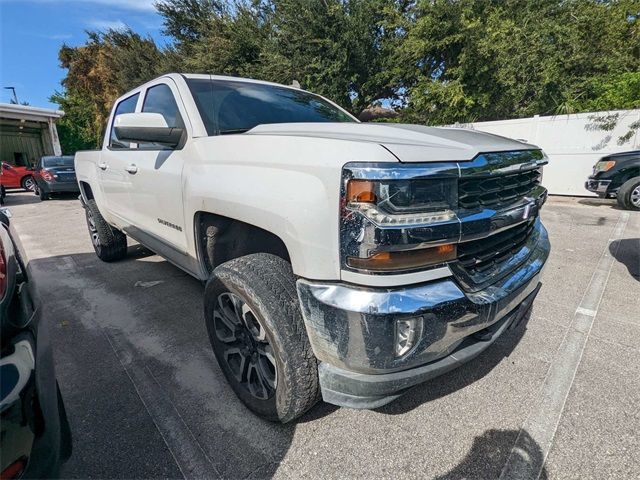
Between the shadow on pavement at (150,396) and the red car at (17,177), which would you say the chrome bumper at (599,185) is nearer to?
the shadow on pavement at (150,396)

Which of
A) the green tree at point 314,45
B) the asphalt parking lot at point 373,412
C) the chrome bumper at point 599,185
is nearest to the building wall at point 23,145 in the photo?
the green tree at point 314,45

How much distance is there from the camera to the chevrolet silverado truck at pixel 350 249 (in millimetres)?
1322

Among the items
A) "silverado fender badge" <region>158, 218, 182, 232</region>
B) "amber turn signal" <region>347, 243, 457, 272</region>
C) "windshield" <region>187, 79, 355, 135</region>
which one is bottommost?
"silverado fender badge" <region>158, 218, 182, 232</region>

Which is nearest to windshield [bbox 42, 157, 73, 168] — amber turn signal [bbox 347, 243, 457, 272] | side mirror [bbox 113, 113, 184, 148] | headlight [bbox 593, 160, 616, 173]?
side mirror [bbox 113, 113, 184, 148]

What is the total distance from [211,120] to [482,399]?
7.98 ft

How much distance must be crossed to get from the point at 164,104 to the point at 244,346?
206cm

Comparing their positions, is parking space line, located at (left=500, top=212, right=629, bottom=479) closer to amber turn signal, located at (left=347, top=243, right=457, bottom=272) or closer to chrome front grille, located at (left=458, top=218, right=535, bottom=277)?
chrome front grille, located at (left=458, top=218, right=535, bottom=277)

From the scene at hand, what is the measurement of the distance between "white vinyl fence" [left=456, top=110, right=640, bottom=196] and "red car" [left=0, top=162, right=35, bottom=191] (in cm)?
2178

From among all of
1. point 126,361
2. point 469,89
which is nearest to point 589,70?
point 469,89

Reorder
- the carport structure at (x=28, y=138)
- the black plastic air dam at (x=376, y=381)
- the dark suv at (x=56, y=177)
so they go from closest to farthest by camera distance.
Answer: the black plastic air dam at (x=376, y=381)
the dark suv at (x=56, y=177)
the carport structure at (x=28, y=138)

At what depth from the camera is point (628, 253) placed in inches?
178

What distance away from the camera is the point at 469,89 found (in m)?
14.7

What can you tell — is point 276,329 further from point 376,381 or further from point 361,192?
point 361,192

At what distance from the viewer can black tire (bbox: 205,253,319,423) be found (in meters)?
1.57
